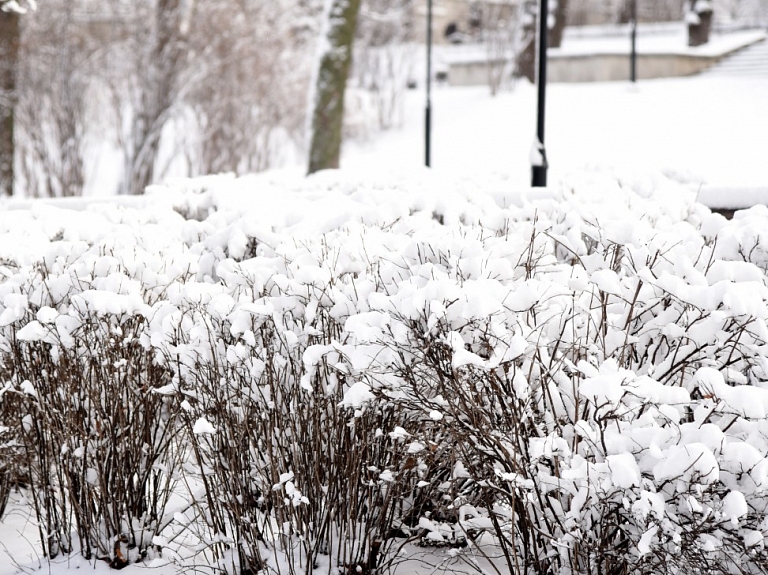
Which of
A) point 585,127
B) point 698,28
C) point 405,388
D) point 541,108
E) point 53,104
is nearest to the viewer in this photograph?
point 405,388

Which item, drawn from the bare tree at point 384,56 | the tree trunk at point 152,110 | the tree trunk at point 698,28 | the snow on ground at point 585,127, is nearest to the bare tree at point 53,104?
the tree trunk at point 152,110

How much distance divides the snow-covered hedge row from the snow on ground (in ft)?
29.0

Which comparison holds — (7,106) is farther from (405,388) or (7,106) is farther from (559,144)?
(559,144)

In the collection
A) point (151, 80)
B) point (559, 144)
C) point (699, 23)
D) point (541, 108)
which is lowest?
point (559, 144)

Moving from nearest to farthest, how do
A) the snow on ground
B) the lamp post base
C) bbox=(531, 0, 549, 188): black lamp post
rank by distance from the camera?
bbox=(531, 0, 549, 188): black lamp post < the lamp post base < the snow on ground

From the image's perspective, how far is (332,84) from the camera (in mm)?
13492

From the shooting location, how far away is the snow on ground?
15.2m

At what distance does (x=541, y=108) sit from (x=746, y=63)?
56.2ft

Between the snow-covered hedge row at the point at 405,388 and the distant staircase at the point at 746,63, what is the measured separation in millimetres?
17687

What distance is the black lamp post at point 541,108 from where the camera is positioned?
6.92 m

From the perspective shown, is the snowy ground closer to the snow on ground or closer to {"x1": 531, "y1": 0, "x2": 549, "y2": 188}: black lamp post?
the snow on ground

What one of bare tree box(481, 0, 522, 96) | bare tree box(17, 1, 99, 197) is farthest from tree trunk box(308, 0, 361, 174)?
bare tree box(481, 0, 522, 96)

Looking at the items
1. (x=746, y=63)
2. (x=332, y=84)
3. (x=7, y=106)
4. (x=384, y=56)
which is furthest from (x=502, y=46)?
(x=7, y=106)

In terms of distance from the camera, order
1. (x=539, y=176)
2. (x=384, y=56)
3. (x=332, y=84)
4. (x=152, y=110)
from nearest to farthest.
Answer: (x=539, y=176)
(x=332, y=84)
(x=152, y=110)
(x=384, y=56)
